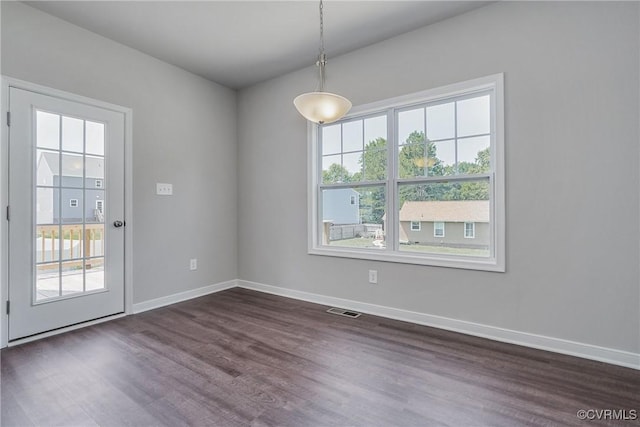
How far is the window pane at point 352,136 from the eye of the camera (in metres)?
3.61

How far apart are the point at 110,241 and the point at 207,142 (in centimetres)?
172

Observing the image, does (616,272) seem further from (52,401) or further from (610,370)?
(52,401)

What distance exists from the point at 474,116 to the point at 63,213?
155 inches

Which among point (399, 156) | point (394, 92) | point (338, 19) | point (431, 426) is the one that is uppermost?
point (338, 19)

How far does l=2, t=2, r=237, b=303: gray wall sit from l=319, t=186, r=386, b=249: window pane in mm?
1589

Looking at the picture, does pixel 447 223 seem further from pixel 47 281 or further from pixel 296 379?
pixel 47 281

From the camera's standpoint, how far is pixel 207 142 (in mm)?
4254

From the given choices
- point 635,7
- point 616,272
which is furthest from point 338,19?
point 616,272

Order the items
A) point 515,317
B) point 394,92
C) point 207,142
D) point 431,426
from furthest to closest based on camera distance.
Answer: point 207,142 < point 394,92 < point 515,317 < point 431,426

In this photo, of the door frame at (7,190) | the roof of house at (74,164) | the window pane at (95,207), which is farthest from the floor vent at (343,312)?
the roof of house at (74,164)

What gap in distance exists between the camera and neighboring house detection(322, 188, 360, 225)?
3662 millimetres

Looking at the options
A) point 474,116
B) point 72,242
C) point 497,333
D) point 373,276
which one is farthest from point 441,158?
point 72,242

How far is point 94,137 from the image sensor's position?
10.4ft

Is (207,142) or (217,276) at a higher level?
(207,142)
